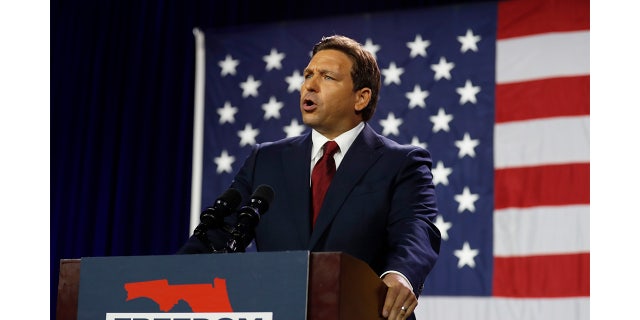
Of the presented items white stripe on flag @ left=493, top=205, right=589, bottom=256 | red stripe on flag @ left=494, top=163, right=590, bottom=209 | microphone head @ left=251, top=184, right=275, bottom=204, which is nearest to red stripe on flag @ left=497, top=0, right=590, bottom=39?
red stripe on flag @ left=494, top=163, right=590, bottom=209

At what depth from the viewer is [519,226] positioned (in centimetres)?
409

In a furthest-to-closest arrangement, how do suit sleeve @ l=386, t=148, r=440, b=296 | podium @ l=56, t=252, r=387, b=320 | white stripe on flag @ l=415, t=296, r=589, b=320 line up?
white stripe on flag @ l=415, t=296, r=589, b=320 → suit sleeve @ l=386, t=148, r=440, b=296 → podium @ l=56, t=252, r=387, b=320

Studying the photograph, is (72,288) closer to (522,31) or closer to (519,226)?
(519,226)

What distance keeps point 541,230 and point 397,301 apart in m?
2.52

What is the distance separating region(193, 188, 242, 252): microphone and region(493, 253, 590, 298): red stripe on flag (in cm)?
254

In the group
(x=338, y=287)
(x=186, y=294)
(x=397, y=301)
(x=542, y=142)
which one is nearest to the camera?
(x=338, y=287)

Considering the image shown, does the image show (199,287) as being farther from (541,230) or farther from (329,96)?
(541,230)

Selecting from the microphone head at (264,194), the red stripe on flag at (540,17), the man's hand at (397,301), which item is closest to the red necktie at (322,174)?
the microphone head at (264,194)

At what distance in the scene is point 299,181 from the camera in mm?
2189

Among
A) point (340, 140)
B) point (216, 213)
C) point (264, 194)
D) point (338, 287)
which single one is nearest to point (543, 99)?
point (340, 140)

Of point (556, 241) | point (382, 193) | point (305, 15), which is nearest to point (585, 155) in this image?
point (556, 241)

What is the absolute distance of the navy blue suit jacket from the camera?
81.4 inches

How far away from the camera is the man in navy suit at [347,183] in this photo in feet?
6.78

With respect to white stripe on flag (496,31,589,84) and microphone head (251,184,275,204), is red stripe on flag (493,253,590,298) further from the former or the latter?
microphone head (251,184,275,204)
